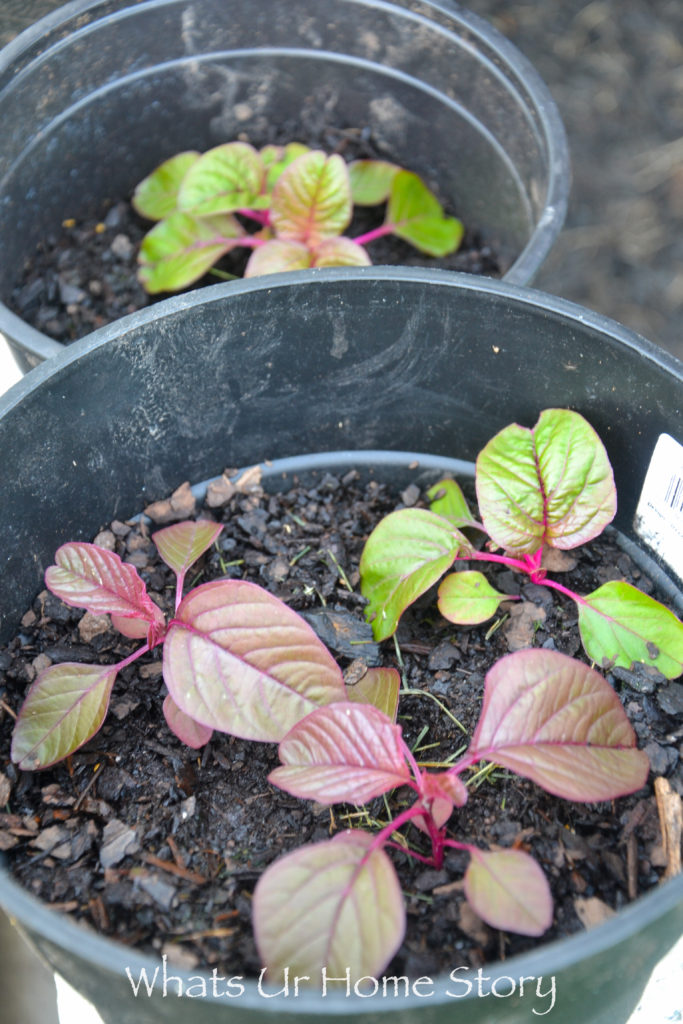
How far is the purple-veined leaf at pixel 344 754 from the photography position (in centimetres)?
75

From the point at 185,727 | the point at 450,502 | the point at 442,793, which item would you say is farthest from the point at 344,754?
the point at 450,502

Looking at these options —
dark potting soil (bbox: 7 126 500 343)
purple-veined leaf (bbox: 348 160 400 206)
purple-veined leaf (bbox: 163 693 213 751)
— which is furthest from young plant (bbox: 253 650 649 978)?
purple-veined leaf (bbox: 348 160 400 206)

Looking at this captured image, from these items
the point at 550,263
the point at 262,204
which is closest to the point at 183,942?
the point at 262,204

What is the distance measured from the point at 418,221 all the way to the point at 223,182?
1.13 feet

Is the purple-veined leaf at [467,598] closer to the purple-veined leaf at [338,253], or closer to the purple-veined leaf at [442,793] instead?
the purple-veined leaf at [442,793]

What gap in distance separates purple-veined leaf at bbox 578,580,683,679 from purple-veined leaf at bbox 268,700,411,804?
278 mm

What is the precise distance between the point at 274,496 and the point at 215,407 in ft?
0.45

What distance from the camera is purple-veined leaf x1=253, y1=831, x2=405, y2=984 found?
633mm

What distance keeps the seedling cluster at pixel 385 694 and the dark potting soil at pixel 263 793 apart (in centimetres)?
4

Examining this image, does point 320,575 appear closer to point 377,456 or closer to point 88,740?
point 377,456

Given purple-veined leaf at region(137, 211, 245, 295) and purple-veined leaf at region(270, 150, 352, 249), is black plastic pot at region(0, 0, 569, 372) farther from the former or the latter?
purple-veined leaf at region(270, 150, 352, 249)

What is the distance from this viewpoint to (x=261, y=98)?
1721 millimetres

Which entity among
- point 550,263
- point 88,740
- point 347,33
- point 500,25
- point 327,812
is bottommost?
point 550,263

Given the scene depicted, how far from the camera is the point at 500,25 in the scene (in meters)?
2.68
